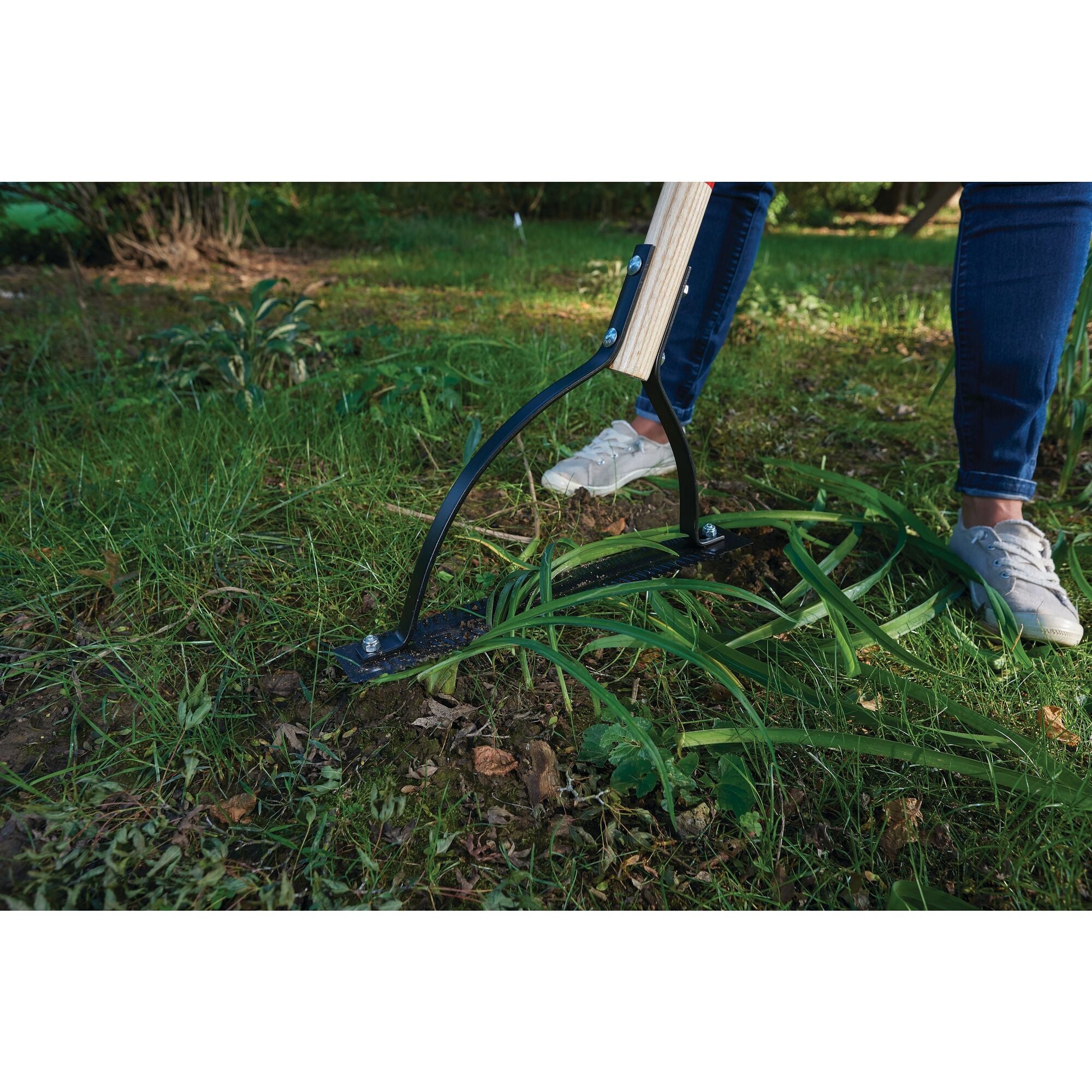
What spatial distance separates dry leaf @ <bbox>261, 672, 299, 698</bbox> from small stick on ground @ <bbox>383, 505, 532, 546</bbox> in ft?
1.56

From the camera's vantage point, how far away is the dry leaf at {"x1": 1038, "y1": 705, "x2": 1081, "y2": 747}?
3.74ft

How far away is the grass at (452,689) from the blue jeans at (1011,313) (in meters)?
0.26

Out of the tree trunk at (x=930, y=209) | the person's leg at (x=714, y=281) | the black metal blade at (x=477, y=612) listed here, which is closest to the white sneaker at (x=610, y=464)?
the person's leg at (x=714, y=281)

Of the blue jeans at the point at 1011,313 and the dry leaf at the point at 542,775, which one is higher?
the blue jeans at the point at 1011,313

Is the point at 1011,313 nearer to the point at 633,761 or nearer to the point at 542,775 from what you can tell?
the point at 633,761

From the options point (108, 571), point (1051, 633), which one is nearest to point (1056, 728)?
point (1051, 633)

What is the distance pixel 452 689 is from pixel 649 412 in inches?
42.3

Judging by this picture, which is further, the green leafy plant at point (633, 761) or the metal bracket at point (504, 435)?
the metal bracket at point (504, 435)

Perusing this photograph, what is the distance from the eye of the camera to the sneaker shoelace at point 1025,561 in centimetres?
144

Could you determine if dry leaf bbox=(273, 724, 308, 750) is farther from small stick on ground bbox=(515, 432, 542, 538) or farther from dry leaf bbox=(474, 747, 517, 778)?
small stick on ground bbox=(515, 432, 542, 538)

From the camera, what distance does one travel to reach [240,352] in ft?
7.29

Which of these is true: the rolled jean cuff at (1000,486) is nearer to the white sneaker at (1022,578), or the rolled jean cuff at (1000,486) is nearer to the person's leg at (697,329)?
the white sneaker at (1022,578)

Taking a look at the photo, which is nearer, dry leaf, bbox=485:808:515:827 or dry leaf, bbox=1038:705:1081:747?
dry leaf, bbox=485:808:515:827

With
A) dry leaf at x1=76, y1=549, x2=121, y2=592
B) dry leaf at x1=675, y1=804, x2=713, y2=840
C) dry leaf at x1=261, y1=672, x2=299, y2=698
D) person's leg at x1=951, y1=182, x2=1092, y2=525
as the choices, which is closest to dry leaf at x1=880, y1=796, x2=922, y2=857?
dry leaf at x1=675, y1=804, x2=713, y2=840
